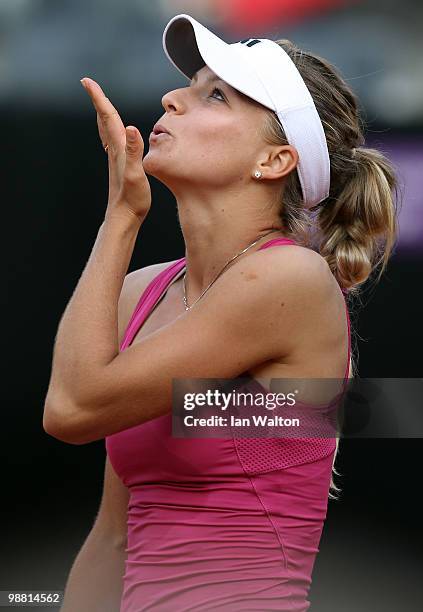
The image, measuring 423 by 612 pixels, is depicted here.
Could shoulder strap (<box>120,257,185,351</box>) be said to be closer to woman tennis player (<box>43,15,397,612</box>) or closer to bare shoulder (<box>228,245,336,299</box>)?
woman tennis player (<box>43,15,397,612</box>)

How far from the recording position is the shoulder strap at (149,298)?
1.69 m

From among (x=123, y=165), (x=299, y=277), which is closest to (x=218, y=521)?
(x=299, y=277)

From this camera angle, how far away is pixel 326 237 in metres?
1.77

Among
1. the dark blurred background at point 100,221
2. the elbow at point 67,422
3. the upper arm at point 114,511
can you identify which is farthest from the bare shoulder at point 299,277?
the dark blurred background at point 100,221

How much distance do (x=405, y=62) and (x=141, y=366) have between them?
60.4 inches

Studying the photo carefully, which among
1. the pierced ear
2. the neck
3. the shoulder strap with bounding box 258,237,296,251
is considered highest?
the pierced ear

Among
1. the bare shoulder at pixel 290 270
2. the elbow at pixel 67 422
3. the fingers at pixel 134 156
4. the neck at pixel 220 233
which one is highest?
the fingers at pixel 134 156

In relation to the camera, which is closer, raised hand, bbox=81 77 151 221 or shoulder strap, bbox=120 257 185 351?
raised hand, bbox=81 77 151 221

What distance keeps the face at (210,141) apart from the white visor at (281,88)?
0.10ft

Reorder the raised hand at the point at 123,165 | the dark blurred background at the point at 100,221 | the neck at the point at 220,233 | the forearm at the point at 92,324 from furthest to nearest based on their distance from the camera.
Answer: the dark blurred background at the point at 100,221 < the neck at the point at 220,233 < the raised hand at the point at 123,165 < the forearm at the point at 92,324

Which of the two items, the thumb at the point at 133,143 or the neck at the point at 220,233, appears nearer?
the thumb at the point at 133,143

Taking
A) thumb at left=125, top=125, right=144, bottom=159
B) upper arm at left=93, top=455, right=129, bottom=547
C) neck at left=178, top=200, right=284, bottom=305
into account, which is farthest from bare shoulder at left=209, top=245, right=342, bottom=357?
upper arm at left=93, top=455, right=129, bottom=547

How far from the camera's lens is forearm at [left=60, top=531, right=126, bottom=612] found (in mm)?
1691

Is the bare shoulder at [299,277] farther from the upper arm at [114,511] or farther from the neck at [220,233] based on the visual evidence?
the upper arm at [114,511]
